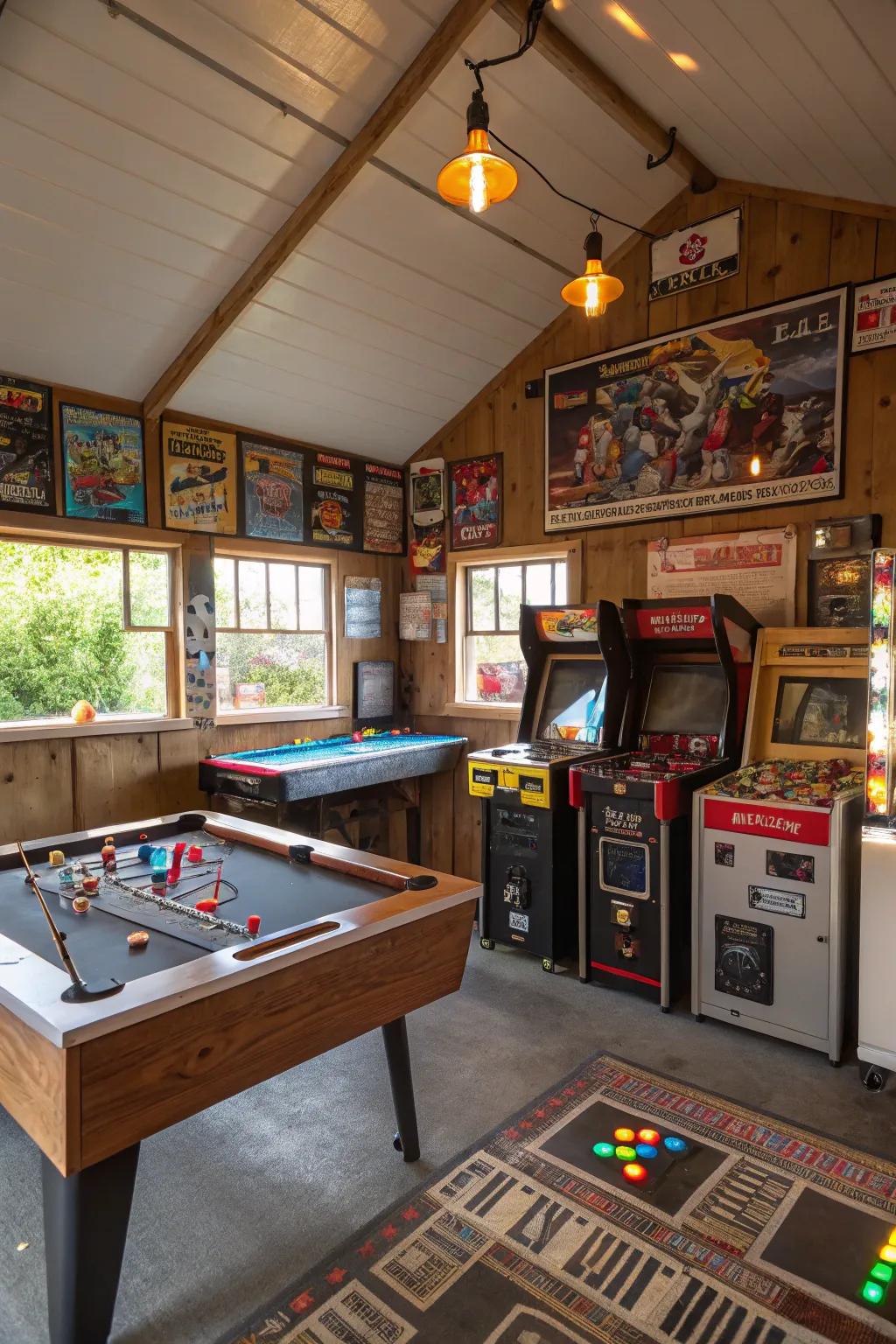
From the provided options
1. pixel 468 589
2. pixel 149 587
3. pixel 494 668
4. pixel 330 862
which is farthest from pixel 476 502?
pixel 330 862

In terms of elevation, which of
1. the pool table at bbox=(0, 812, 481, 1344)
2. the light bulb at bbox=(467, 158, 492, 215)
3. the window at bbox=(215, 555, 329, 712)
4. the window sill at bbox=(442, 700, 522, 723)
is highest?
the light bulb at bbox=(467, 158, 492, 215)

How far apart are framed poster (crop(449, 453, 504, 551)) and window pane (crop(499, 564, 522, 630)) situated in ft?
0.63

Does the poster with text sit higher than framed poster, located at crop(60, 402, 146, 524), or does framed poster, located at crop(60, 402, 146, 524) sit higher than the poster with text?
framed poster, located at crop(60, 402, 146, 524)

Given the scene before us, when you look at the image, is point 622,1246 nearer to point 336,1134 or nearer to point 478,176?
point 336,1134

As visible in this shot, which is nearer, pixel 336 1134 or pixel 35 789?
pixel 336 1134

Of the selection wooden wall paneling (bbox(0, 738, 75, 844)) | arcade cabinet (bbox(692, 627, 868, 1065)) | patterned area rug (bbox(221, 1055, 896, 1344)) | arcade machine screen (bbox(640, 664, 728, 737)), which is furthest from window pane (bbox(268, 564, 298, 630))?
patterned area rug (bbox(221, 1055, 896, 1344))

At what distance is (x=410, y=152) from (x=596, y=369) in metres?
1.44

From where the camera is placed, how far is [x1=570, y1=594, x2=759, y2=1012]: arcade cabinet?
3.22 metres

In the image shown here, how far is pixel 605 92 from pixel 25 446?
2.82m

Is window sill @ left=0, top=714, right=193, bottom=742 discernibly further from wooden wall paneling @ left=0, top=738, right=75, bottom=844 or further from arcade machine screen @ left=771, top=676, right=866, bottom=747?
arcade machine screen @ left=771, top=676, right=866, bottom=747

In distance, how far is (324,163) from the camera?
10.3 ft

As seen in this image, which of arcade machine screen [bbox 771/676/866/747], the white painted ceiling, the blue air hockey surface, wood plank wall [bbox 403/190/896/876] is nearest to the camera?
the white painted ceiling

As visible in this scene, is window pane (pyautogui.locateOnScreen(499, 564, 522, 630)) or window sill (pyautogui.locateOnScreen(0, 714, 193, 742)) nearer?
window sill (pyautogui.locateOnScreen(0, 714, 193, 742))

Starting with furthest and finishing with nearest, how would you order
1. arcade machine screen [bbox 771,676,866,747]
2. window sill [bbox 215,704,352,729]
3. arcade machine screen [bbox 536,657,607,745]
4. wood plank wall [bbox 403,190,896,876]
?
window sill [bbox 215,704,352,729] → arcade machine screen [bbox 536,657,607,745] → wood plank wall [bbox 403,190,896,876] → arcade machine screen [bbox 771,676,866,747]
